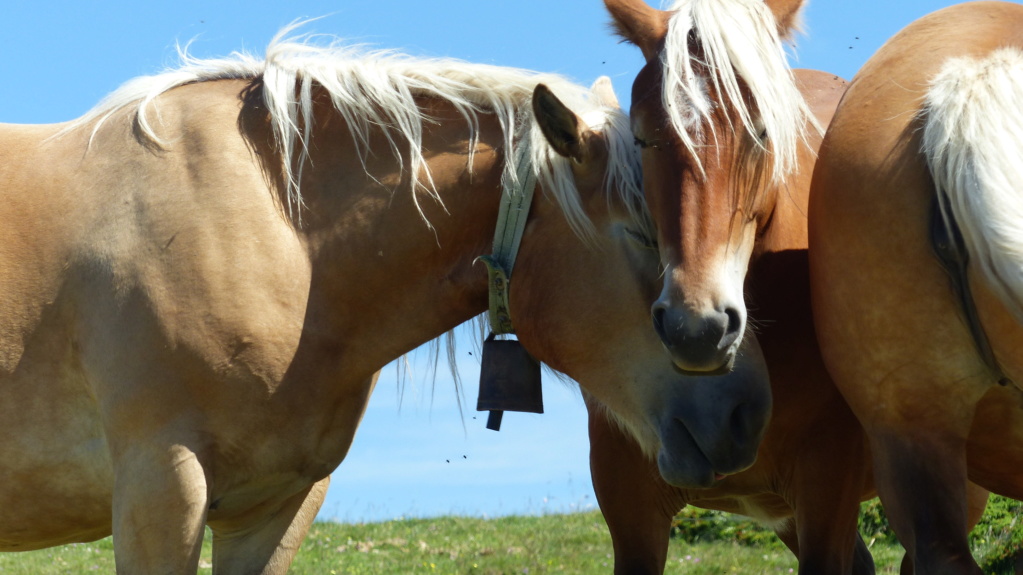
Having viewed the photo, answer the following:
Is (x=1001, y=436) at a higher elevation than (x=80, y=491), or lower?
higher

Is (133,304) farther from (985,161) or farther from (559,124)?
(985,161)

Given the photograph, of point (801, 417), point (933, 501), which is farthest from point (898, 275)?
point (801, 417)

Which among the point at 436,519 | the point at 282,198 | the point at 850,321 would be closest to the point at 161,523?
the point at 282,198

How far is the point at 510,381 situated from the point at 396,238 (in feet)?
1.95

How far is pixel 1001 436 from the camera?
2656 millimetres

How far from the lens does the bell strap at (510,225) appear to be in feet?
10.6

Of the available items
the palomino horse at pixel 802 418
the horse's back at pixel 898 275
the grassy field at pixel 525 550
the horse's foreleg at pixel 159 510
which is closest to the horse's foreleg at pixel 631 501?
the palomino horse at pixel 802 418

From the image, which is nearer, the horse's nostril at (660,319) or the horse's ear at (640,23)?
the horse's nostril at (660,319)

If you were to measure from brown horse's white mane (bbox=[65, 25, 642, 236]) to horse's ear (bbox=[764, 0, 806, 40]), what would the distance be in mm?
524

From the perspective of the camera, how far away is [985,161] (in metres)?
2.34

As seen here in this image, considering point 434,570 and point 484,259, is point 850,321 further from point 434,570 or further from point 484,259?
point 434,570

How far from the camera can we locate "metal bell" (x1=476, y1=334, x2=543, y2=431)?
3498 millimetres

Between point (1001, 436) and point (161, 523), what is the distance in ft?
7.37

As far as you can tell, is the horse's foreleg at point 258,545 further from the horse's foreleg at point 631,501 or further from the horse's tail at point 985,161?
the horse's tail at point 985,161
